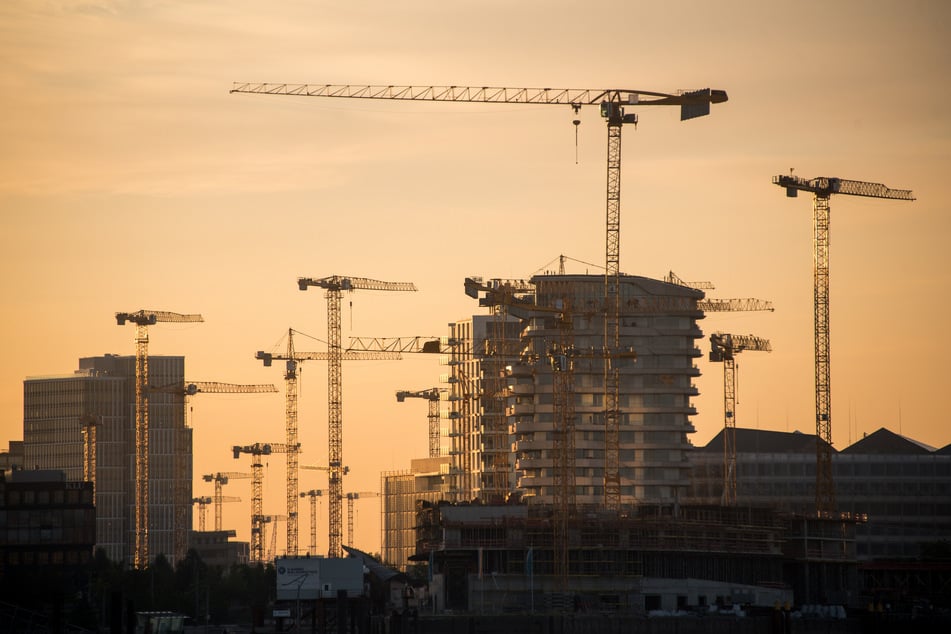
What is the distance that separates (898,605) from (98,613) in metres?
81.0

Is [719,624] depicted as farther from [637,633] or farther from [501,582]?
[501,582]

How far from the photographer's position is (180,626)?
541ft

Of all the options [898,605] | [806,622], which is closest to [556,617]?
[806,622]

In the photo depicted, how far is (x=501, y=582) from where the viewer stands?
195 m

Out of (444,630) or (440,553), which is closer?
(444,630)

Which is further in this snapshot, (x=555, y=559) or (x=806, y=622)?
(x=555, y=559)

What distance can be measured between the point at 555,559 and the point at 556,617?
88.0 feet

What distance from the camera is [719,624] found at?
165m

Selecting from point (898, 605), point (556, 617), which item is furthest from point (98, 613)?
point (898, 605)

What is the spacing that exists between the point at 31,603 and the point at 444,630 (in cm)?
4924

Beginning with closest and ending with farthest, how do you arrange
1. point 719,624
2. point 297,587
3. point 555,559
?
point 719,624 → point 297,587 → point 555,559

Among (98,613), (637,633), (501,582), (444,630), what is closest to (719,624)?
(637,633)

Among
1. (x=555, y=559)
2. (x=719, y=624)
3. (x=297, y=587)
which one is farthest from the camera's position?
(x=555, y=559)

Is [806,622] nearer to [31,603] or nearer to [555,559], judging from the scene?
[555,559]
